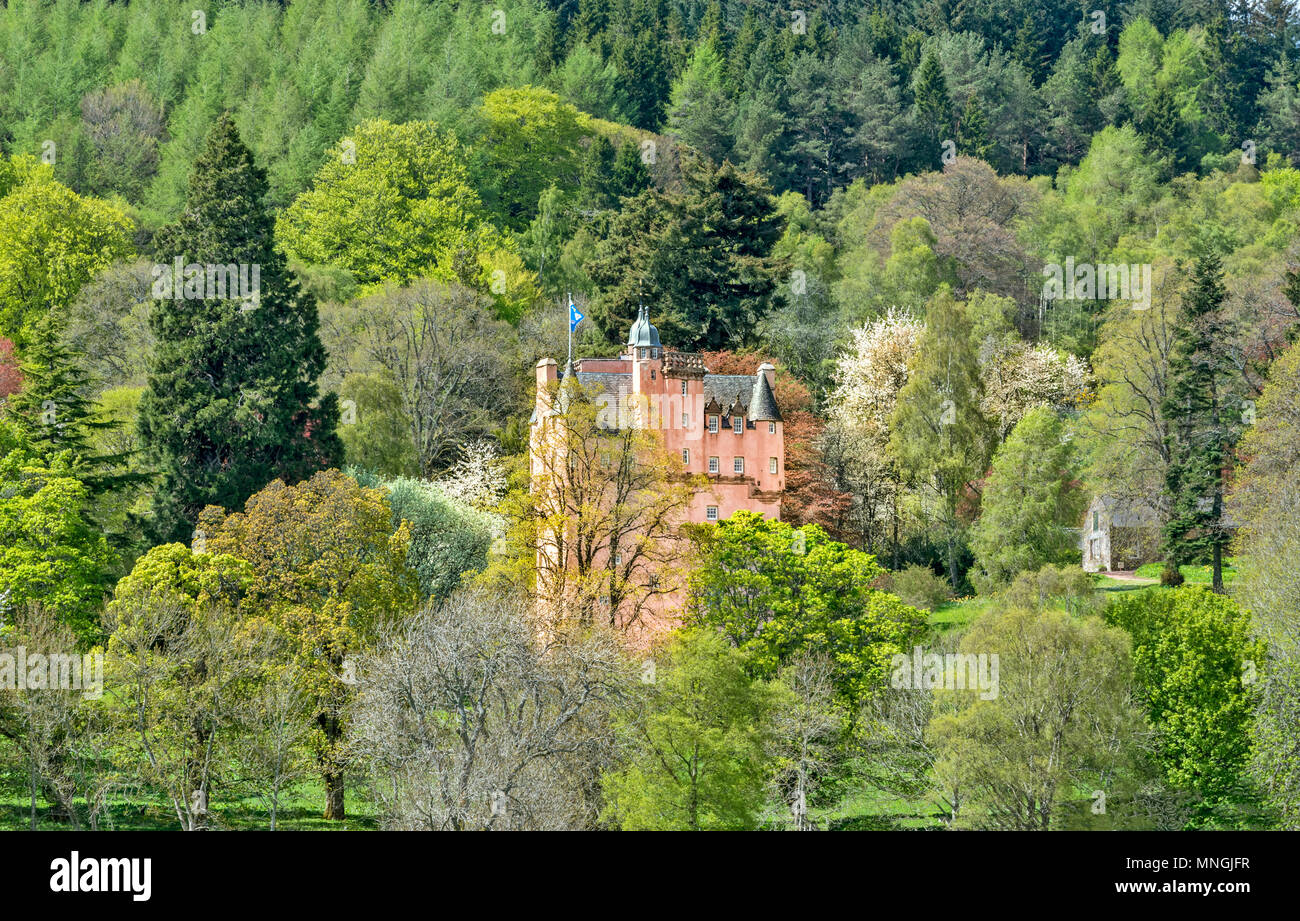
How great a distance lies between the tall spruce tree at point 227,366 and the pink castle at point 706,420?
29.4ft

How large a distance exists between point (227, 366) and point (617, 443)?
13764 mm

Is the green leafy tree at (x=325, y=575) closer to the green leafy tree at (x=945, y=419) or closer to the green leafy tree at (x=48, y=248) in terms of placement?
the green leafy tree at (x=945, y=419)

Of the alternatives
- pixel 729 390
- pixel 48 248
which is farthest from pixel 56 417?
pixel 48 248

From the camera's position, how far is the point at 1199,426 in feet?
233

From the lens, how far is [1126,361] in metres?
74.1

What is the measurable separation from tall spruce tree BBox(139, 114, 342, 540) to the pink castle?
897cm

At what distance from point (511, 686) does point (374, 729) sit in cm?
362

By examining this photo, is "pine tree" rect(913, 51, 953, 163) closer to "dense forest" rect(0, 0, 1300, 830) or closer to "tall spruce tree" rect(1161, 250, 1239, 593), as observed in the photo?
"dense forest" rect(0, 0, 1300, 830)

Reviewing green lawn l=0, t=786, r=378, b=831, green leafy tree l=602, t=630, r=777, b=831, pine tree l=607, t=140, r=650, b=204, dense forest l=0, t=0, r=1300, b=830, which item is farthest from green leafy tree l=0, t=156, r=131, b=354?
green leafy tree l=602, t=630, r=777, b=831

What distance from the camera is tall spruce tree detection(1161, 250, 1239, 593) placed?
220ft

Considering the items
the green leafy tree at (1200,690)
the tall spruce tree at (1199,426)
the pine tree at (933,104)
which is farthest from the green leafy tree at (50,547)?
the pine tree at (933,104)
